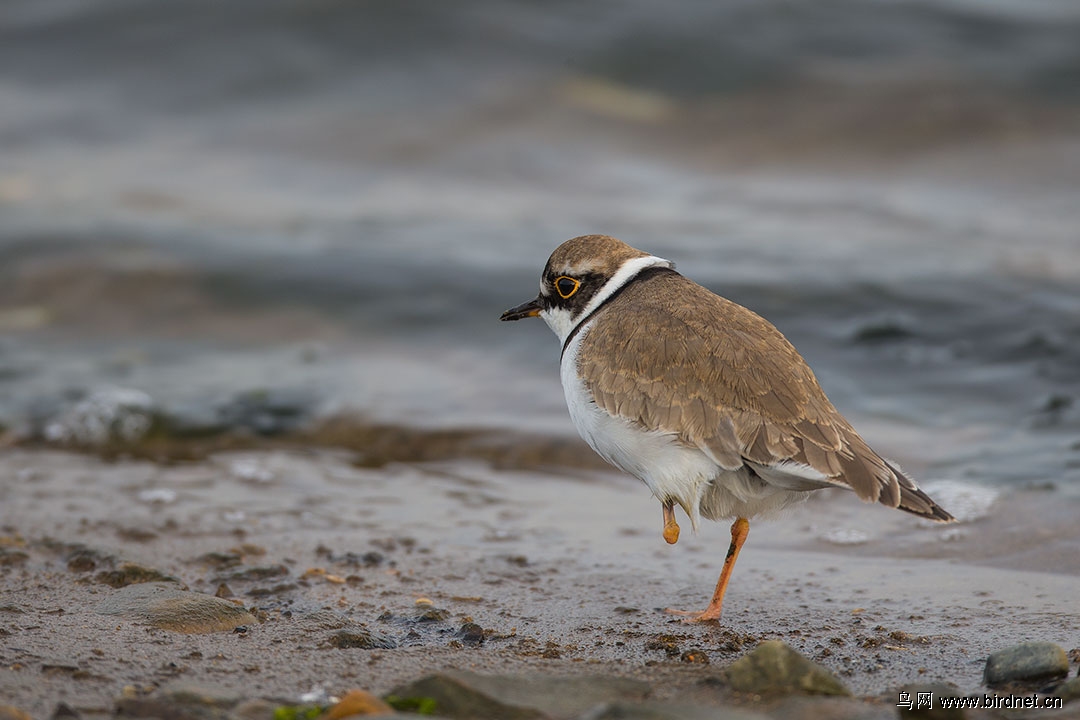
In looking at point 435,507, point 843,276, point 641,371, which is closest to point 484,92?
point 843,276

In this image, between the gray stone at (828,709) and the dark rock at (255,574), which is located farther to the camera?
the dark rock at (255,574)

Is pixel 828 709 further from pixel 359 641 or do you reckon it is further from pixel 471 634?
pixel 359 641

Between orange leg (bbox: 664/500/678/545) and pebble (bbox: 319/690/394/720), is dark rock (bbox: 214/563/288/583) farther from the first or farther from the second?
pebble (bbox: 319/690/394/720)

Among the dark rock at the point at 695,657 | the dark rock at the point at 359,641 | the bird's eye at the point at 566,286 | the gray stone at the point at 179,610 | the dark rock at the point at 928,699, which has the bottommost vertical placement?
the gray stone at the point at 179,610

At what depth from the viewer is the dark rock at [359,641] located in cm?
393

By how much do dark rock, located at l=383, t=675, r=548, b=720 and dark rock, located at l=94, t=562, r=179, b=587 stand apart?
1.96 m

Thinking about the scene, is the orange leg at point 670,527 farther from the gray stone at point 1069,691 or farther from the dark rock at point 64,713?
the dark rock at point 64,713

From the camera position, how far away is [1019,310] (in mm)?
8586

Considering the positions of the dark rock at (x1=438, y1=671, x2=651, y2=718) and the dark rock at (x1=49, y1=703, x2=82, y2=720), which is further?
the dark rock at (x1=438, y1=671, x2=651, y2=718)

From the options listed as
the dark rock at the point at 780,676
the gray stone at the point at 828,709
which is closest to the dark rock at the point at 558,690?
the dark rock at the point at 780,676

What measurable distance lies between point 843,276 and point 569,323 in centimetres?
491

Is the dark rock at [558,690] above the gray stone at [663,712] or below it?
below

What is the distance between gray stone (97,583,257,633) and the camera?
4.08 meters

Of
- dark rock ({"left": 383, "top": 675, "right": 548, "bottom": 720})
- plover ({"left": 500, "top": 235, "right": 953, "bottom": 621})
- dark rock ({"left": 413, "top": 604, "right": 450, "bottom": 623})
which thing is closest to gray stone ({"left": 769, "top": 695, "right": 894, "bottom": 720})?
dark rock ({"left": 383, "top": 675, "right": 548, "bottom": 720})
